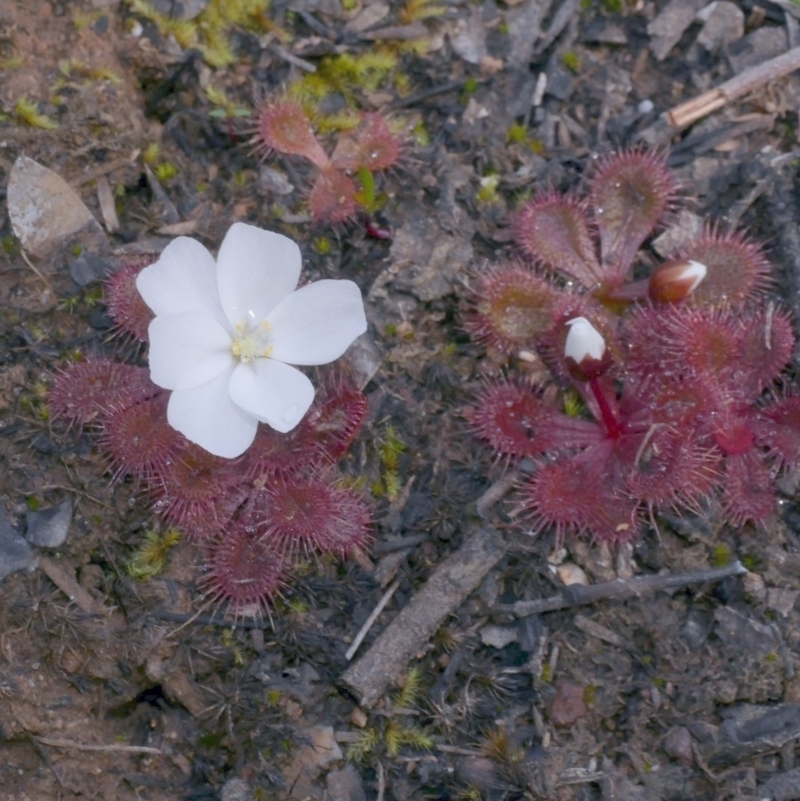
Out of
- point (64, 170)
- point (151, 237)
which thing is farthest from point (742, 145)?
point (64, 170)

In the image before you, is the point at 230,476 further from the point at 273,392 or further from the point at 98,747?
the point at 98,747

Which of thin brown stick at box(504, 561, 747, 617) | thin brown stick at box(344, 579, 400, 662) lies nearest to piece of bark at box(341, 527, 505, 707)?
thin brown stick at box(344, 579, 400, 662)

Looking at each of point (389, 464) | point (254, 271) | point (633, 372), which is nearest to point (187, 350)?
point (254, 271)

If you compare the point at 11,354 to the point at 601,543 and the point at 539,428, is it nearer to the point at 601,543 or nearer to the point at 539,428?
the point at 539,428

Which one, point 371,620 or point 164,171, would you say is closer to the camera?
point 371,620

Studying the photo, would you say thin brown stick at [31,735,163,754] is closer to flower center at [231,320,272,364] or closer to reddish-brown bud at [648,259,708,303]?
flower center at [231,320,272,364]

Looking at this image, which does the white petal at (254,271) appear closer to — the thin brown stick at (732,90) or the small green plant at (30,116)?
the small green plant at (30,116)

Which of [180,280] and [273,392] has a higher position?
[180,280]
